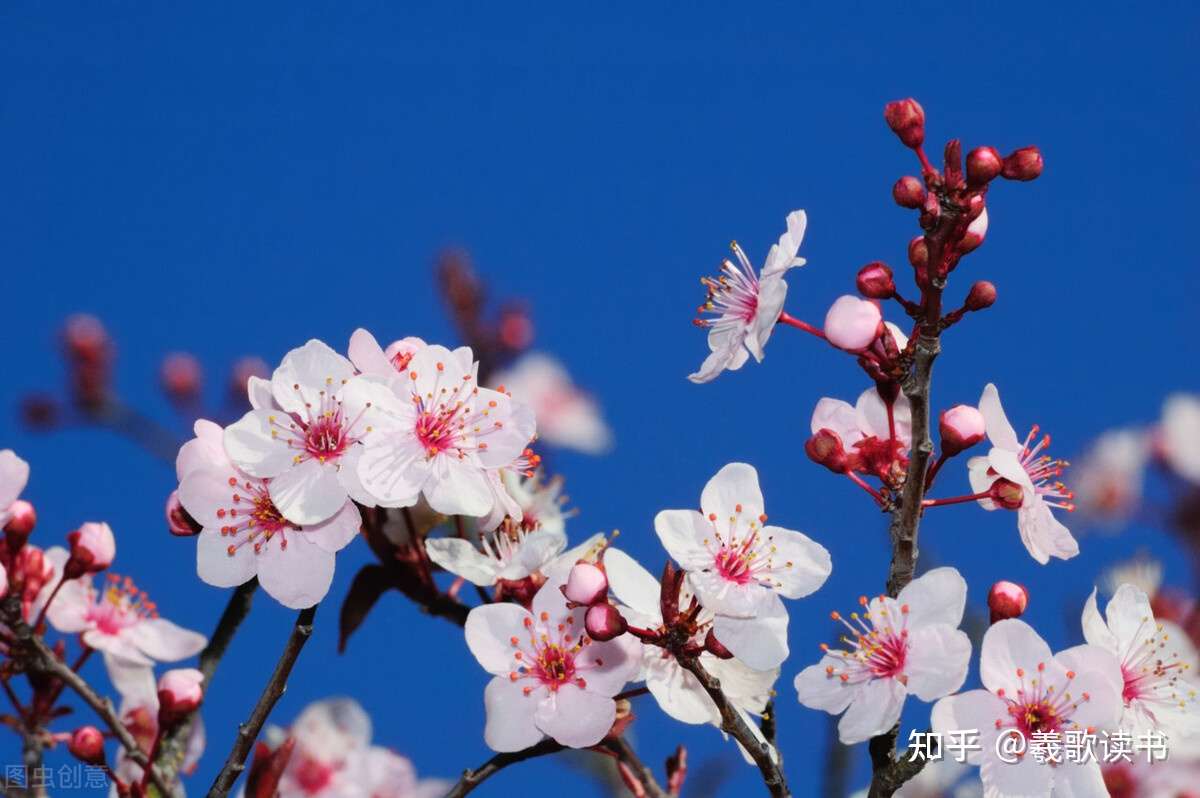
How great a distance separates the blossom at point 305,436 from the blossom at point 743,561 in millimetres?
365

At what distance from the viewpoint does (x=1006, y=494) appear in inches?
63.5

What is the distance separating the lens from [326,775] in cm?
265

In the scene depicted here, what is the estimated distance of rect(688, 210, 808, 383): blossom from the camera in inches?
62.7

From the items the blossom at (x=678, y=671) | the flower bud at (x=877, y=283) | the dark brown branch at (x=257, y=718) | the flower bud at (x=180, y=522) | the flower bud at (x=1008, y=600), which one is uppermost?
the flower bud at (x=877, y=283)

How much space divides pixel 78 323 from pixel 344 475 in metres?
2.56

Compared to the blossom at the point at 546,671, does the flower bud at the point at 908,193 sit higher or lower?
higher

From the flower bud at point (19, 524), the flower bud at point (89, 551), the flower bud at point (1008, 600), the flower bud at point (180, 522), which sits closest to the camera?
the flower bud at point (1008, 600)

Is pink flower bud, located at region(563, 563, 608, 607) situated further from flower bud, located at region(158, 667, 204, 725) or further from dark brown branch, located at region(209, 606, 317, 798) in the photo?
flower bud, located at region(158, 667, 204, 725)

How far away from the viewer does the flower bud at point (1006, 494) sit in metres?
1.61

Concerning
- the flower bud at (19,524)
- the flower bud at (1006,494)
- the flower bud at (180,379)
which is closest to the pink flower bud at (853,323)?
the flower bud at (1006,494)

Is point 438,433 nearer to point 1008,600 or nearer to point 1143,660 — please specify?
point 1008,600

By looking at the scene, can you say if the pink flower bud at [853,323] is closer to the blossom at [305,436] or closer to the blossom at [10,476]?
the blossom at [305,436]

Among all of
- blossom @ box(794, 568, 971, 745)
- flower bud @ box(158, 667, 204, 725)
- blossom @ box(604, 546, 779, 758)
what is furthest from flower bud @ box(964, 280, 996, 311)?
flower bud @ box(158, 667, 204, 725)

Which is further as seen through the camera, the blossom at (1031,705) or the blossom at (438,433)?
the blossom at (438,433)
